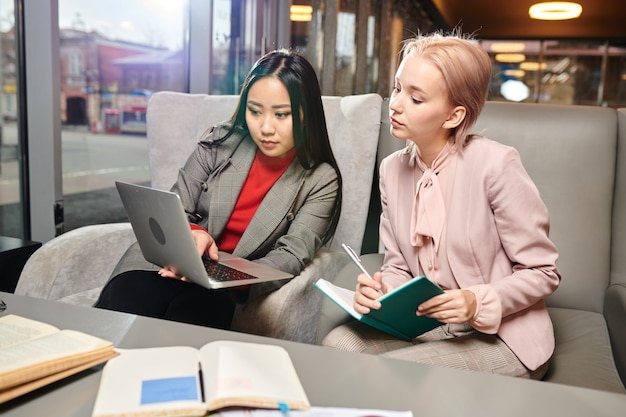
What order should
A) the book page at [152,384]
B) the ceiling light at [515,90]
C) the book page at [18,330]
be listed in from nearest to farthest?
the book page at [152,384], the book page at [18,330], the ceiling light at [515,90]

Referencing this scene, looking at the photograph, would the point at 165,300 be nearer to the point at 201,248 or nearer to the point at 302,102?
the point at 201,248

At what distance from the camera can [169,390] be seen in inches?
32.2

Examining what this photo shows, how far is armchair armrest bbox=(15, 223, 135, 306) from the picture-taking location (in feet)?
5.38

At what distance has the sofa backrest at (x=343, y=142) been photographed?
1.91 metres

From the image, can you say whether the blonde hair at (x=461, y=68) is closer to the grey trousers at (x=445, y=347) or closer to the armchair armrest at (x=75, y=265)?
the grey trousers at (x=445, y=347)

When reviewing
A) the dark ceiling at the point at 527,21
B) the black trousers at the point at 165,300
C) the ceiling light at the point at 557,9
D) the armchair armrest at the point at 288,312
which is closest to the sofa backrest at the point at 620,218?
the armchair armrest at the point at 288,312

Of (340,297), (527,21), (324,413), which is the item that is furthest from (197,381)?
(527,21)

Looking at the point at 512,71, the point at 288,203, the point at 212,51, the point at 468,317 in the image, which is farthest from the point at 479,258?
the point at 512,71

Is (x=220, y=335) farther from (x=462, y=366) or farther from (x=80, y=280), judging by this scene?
(x=80, y=280)

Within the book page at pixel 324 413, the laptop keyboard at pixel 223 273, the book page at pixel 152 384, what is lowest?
the book page at pixel 324 413

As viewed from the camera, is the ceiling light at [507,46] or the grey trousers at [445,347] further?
the ceiling light at [507,46]

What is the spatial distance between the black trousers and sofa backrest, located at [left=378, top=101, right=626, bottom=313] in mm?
857

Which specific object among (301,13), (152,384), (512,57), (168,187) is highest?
(512,57)

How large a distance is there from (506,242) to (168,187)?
4.14 feet
